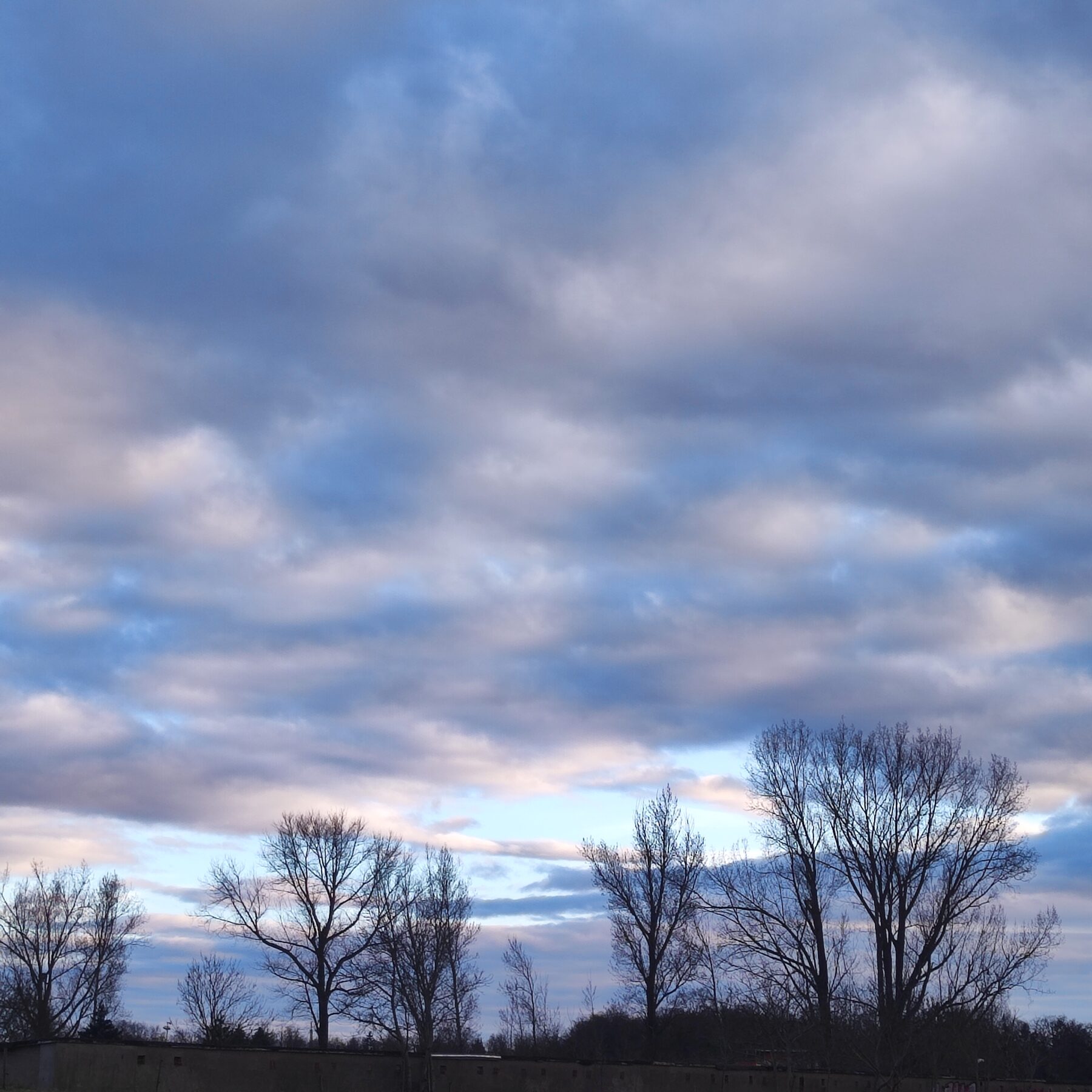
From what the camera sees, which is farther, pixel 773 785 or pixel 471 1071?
pixel 773 785

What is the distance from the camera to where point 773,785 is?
189 ft

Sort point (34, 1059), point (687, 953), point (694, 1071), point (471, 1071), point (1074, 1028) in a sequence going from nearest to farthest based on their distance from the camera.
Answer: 1. point (34, 1059)
2. point (471, 1071)
3. point (694, 1071)
4. point (687, 953)
5. point (1074, 1028)

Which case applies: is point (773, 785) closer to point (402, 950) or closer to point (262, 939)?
point (402, 950)

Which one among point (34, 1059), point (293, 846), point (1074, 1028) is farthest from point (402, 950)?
point (1074, 1028)

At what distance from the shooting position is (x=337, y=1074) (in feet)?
146

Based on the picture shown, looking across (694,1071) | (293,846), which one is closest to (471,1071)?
(694,1071)

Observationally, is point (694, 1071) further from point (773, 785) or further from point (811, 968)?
point (773, 785)

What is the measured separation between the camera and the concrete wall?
3647 centimetres

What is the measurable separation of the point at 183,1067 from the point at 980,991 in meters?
31.2

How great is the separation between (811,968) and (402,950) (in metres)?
23.4

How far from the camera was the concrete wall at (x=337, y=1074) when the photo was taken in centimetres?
3647

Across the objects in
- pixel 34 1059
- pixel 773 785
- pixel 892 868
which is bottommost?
pixel 34 1059

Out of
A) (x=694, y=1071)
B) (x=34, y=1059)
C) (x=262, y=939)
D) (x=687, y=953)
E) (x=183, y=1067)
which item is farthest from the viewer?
(x=262, y=939)

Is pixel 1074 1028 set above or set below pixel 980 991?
below
